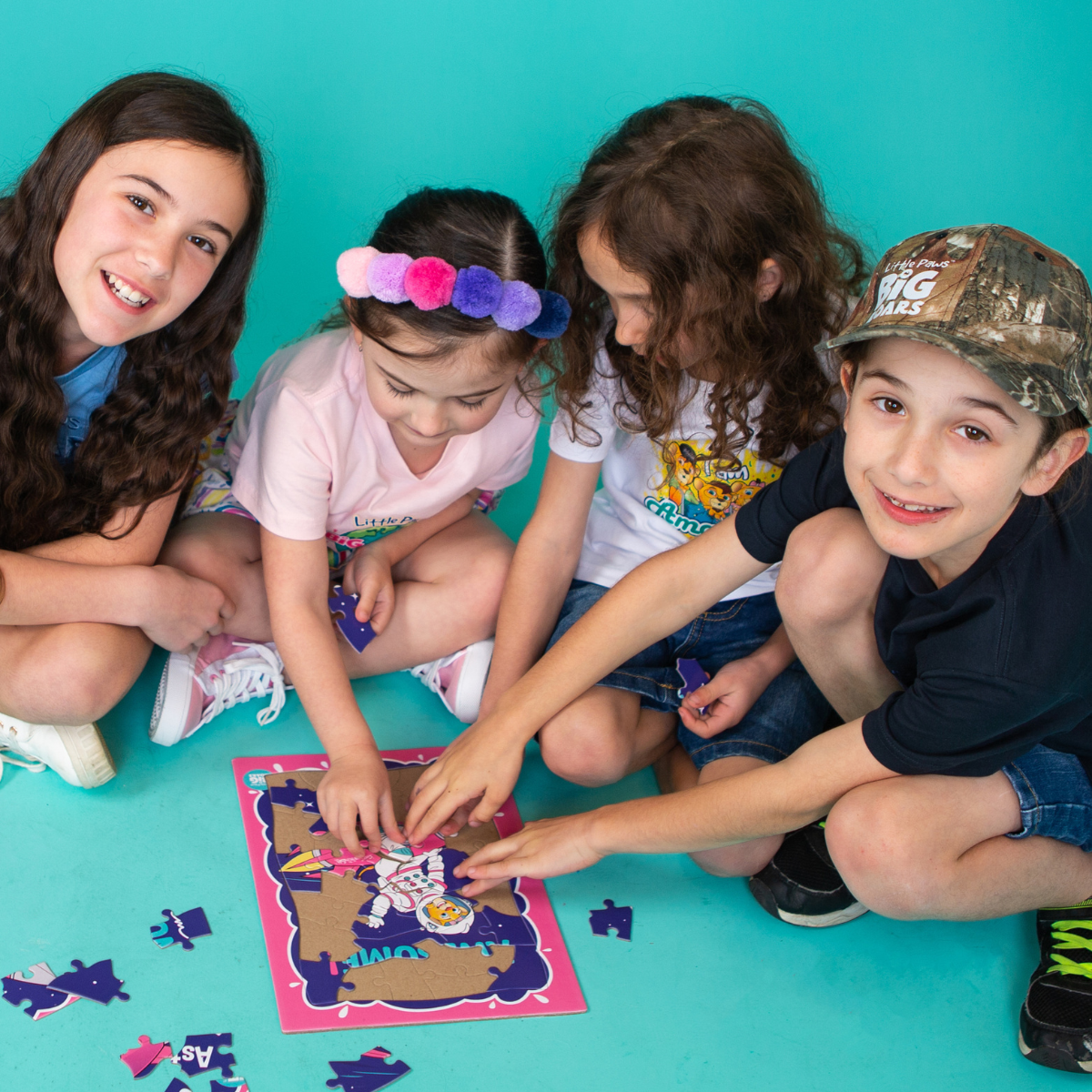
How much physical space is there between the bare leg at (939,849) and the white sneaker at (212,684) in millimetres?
829

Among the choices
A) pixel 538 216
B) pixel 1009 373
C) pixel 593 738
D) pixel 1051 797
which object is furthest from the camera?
pixel 538 216

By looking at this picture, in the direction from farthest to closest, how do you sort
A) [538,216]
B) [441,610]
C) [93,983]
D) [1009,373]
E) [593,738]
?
[538,216] → [441,610] → [593,738] → [93,983] → [1009,373]

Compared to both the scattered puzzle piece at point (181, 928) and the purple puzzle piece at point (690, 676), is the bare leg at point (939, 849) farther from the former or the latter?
the scattered puzzle piece at point (181, 928)

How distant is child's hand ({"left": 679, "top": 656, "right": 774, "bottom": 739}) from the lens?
61.6 inches

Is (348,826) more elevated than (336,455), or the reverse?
(336,455)

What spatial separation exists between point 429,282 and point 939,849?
85 cm

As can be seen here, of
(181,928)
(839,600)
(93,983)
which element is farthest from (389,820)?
(839,600)

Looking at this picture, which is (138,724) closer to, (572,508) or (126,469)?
(126,469)

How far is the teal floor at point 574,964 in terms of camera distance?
3.79 ft

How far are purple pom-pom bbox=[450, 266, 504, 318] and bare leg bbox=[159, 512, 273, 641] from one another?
0.58 m

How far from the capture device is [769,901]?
1.44 metres

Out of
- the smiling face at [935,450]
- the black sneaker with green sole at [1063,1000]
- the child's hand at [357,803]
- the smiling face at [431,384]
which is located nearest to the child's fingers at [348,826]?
the child's hand at [357,803]

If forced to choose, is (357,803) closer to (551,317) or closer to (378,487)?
(378,487)

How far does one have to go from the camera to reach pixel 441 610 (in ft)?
5.70
